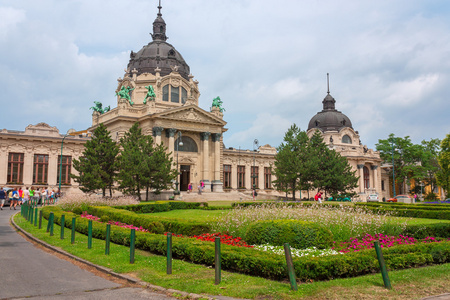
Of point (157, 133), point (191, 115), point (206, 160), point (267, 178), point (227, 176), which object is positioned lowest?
point (267, 178)

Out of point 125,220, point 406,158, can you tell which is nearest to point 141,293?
point 125,220

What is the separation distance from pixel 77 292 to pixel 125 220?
12085mm

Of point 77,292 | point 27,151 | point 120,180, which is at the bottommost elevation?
point 77,292

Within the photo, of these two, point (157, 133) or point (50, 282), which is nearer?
point (50, 282)

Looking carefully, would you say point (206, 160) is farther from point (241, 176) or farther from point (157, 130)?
point (241, 176)

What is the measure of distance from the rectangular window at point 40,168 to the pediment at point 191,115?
1711cm

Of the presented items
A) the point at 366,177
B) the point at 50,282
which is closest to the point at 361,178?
the point at 366,177

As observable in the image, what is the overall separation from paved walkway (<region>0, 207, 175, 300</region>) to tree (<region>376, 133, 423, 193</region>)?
79.1 m

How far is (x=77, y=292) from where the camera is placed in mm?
9500

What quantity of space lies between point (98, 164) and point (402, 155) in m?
68.4

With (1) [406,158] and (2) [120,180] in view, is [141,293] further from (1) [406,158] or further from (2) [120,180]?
(1) [406,158]

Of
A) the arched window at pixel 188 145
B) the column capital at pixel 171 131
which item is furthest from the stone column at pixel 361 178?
the column capital at pixel 171 131

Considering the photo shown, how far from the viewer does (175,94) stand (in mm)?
63875

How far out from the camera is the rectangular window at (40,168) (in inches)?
2167
